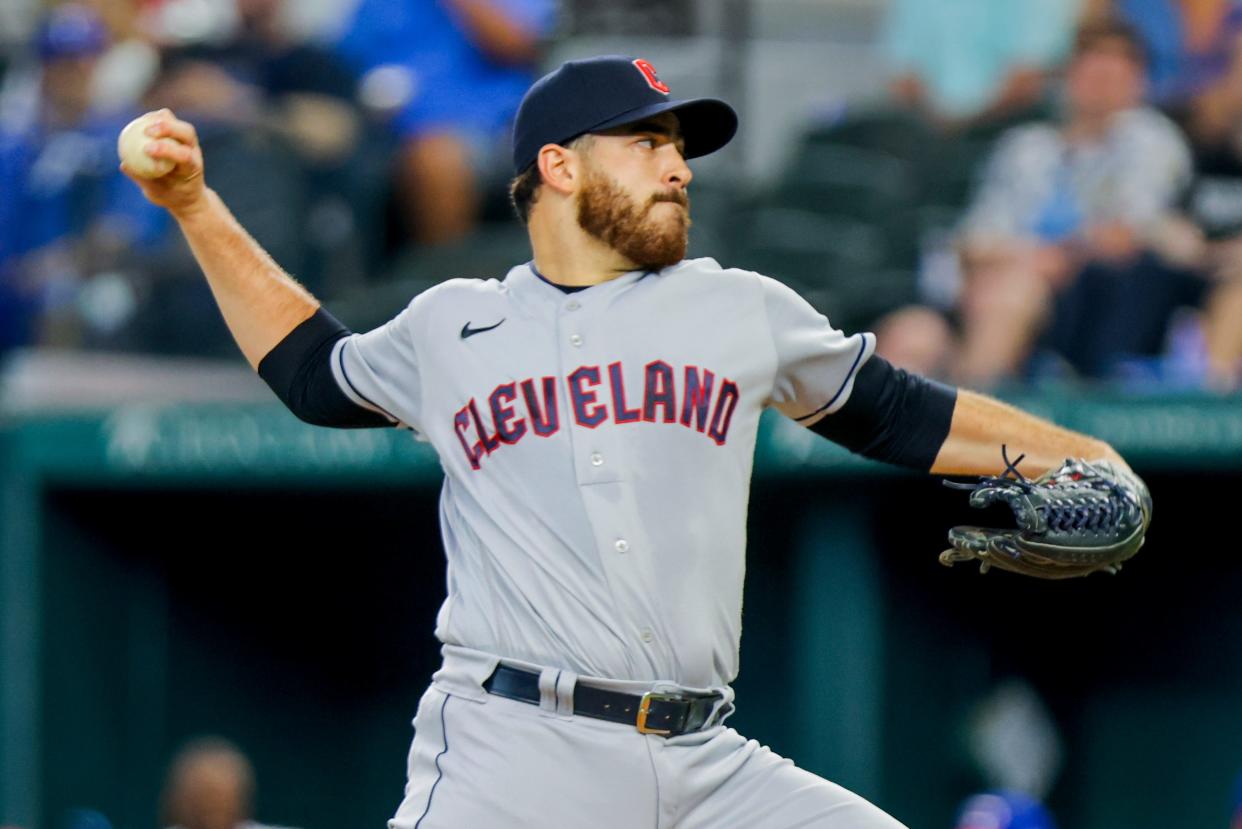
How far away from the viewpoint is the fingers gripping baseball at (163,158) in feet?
11.2

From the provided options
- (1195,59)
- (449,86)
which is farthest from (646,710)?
(449,86)

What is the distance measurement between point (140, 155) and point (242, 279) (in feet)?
0.90

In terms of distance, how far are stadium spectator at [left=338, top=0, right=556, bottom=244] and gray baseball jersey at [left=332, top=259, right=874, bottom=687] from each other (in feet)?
15.0

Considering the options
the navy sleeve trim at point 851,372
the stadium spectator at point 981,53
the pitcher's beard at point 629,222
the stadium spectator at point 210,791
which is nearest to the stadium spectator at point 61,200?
the stadium spectator at point 210,791

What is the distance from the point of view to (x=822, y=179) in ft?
26.9

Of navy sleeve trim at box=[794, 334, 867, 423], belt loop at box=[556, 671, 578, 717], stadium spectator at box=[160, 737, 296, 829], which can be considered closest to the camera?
belt loop at box=[556, 671, 578, 717]

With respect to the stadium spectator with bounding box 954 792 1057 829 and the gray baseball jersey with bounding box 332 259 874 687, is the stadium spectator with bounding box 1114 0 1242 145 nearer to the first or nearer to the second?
the stadium spectator with bounding box 954 792 1057 829

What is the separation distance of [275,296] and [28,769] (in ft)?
13.5

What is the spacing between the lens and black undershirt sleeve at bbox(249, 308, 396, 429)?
11.6 feet

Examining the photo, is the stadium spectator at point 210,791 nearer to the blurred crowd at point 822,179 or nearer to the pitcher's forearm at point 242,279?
the blurred crowd at point 822,179

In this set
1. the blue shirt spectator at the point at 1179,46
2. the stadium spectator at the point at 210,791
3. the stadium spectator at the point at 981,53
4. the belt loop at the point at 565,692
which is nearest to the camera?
the belt loop at the point at 565,692

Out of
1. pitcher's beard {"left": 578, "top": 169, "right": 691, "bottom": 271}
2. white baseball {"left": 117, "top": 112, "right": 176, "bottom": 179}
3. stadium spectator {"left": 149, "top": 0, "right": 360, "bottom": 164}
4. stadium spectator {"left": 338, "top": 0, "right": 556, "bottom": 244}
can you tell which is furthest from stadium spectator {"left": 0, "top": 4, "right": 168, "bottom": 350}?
pitcher's beard {"left": 578, "top": 169, "right": 691, "bottom": 271}

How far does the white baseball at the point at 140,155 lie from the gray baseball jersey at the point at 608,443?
43cm

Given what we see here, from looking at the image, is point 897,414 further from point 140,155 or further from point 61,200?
point 61,200
